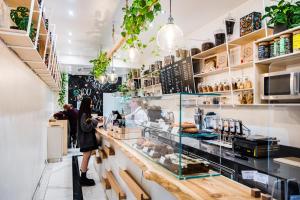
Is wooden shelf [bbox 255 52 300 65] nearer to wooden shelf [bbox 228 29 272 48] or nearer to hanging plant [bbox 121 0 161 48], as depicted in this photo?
wooden shelf [bbox 228 29 272 48]

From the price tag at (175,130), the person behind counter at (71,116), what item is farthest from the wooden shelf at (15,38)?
the person behind counter at (71,116)

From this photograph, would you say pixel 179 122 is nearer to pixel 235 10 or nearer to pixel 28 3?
pixel 28 3

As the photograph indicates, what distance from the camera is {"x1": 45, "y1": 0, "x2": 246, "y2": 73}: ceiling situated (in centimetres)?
404

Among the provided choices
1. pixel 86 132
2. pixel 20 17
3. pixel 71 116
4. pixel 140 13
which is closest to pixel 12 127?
pixel 20 17

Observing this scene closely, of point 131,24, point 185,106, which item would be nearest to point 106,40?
point 131,24

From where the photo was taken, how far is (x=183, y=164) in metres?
1.59

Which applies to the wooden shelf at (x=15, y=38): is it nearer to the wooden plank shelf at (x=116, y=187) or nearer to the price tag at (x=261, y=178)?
the wooden plank shelf at (x=116, y=187)

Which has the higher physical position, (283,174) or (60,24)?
(60,24)

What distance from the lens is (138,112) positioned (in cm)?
274

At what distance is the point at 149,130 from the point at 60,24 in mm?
3949

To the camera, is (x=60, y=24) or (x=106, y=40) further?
(x=106, y=40)

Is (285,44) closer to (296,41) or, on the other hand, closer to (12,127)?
(296,41)

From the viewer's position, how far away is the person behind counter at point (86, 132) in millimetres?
4281

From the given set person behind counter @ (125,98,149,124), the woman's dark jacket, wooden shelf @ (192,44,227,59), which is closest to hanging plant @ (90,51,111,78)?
the woman's dark jacket
